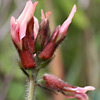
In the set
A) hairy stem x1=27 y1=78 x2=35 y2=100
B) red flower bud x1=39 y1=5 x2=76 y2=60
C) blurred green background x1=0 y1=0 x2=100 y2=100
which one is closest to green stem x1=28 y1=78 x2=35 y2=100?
hairy stem x1=27 y1=78 x2=35 y2=100

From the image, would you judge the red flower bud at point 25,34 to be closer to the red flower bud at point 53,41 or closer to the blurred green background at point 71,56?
the red flower bud at point 53,41

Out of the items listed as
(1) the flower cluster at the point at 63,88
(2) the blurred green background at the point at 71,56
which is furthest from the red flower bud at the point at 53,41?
(2) the blurred green background at the point at 71,56

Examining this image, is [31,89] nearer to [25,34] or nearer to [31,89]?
[31,89]

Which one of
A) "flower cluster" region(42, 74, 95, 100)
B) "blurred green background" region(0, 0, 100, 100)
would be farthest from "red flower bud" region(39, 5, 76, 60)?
"blurred green background" region(0, 0, 100, 100)

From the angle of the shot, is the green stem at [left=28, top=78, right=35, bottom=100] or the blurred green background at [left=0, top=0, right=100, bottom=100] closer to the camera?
the green stem at [left=28, top=78, right=35, bottom=100]

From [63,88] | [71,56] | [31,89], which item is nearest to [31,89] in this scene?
[31,89]

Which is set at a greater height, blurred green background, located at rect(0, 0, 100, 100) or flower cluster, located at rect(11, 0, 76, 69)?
blurred green background, located at rect(0, 0, 100, 100)

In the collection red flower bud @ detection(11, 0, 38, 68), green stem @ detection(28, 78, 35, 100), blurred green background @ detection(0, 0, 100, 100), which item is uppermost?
blurred green background @ detection(0, 0, 100, 100)

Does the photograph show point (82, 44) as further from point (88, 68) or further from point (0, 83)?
point (0, 83)

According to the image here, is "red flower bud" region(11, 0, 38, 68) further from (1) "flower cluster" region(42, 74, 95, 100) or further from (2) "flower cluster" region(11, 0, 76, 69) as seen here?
(1) "flower cluster" region(42, 74, 95, 100)
